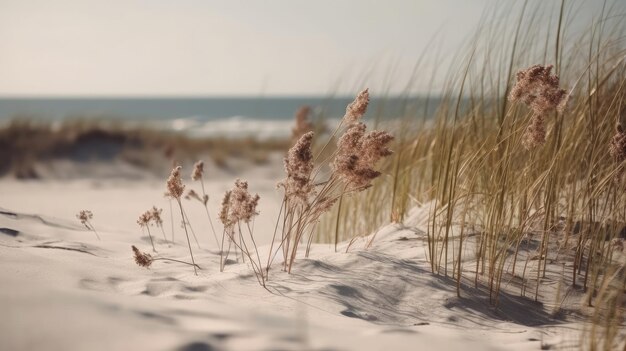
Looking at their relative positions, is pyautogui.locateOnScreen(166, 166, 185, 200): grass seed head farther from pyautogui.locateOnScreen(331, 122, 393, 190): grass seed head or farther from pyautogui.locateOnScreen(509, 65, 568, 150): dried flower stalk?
pyautogui.locateOnScreen(509, 65, 568, 150): dried flower stalk

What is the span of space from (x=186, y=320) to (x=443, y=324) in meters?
0.93

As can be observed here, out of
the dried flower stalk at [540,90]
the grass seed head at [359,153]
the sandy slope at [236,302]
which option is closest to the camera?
the sandy slope at [236,302]

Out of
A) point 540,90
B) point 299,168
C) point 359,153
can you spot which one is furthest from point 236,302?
point 540,90

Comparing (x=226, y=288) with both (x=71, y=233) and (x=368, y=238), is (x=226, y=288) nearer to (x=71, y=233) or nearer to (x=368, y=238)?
(x=368, y=238)

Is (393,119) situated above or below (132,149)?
above

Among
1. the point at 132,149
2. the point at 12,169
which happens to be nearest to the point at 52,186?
the point at 12,169

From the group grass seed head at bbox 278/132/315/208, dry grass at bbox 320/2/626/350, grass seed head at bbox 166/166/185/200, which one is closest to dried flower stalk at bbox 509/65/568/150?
dry grass at bbox 320/2/626/350

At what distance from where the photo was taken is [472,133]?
3488 millimetres

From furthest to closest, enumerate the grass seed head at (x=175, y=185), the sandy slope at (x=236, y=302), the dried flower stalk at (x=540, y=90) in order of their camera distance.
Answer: the grass seed head at (x=175, y=185)
the dried flower stalk at (x=540, y=90)
the sandy slope at (x=236, y=302)

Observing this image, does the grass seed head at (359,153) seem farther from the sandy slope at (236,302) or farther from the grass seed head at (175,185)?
the grass seed head at (175,185)

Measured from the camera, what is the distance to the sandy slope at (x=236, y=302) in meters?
1.40

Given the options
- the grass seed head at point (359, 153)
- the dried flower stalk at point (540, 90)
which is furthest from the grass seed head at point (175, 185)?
the dried flower stalk at point (540, 90)

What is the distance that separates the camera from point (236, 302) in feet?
6.54

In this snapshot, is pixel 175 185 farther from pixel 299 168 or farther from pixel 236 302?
pixel 236 302
